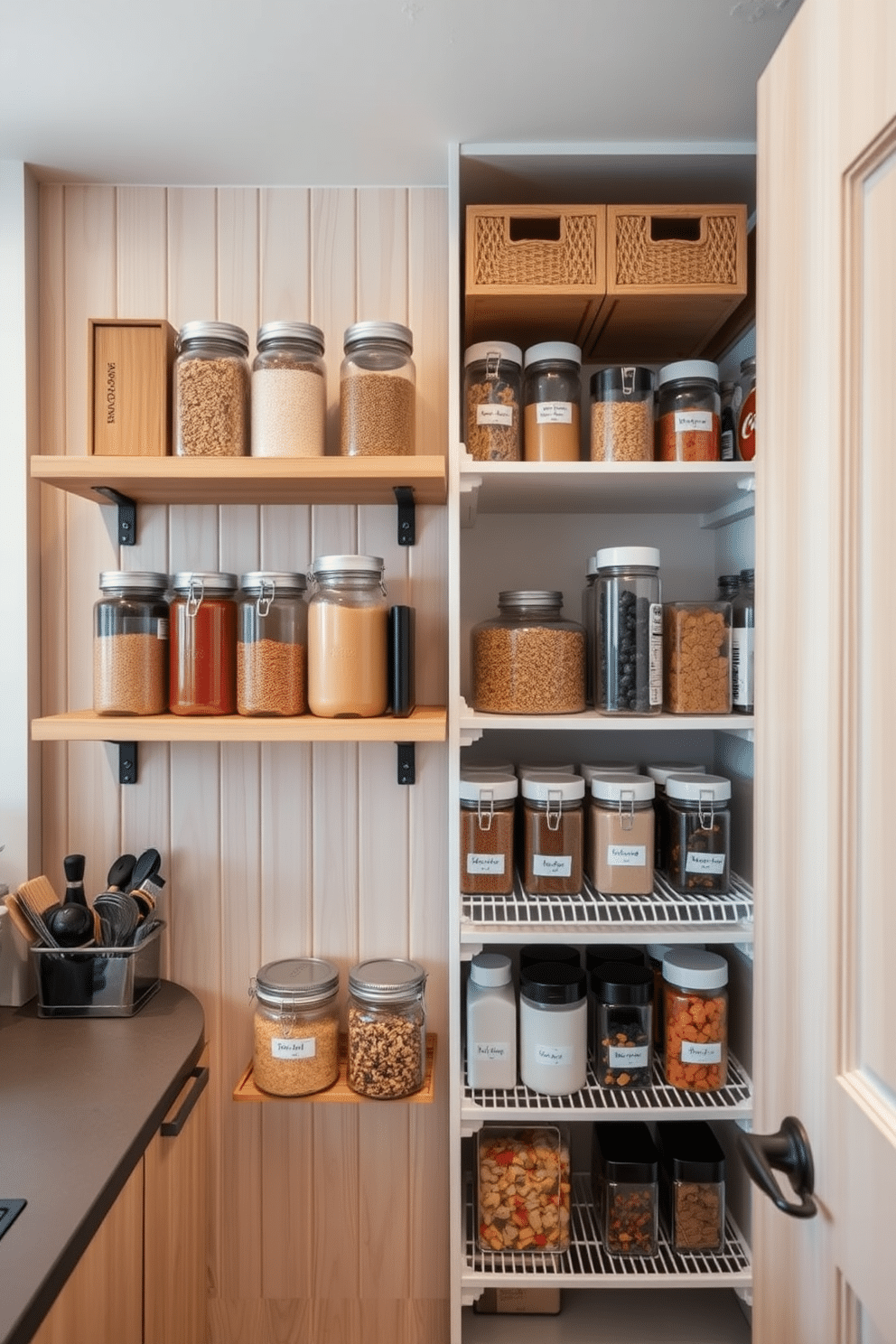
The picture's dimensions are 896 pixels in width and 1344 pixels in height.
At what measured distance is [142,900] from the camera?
149 cm

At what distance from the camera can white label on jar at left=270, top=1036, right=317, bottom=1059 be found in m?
1.42

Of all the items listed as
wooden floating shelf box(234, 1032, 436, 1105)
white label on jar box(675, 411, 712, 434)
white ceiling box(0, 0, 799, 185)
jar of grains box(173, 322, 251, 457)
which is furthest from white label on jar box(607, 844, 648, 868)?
white ceiling box(0, 0, 799, 185)

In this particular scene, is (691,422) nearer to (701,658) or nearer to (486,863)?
(701,658)

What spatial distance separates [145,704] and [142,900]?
372 mm

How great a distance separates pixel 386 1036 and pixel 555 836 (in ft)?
1.46

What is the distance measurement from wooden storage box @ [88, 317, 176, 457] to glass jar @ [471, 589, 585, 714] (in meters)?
0.65

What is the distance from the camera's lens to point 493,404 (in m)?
1.42

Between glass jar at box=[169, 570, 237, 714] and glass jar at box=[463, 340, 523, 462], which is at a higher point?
glass jar at box=[463, 340, 523, 462]

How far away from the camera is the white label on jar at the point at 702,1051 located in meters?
1.41

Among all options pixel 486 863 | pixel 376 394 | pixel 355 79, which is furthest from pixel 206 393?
pixel 486 863

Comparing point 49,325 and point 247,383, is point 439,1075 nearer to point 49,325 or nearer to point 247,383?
point 247,383

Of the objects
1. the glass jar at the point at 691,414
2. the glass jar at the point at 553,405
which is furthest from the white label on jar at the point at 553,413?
the glass jar at the point at 691,414

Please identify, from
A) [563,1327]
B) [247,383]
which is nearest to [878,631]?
[247,383]

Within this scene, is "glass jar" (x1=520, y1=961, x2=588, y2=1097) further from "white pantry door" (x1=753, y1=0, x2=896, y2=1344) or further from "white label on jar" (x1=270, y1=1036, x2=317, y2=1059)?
"white pantry door" (x1=753, y1=0, x2=896, y2=1344)
